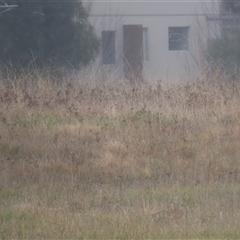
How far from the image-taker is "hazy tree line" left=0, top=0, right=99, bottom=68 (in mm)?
21859

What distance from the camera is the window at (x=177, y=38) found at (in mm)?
30281

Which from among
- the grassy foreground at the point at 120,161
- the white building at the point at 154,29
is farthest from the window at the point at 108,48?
the grassy foreground at the point at 120,161

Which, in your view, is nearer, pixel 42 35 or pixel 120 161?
pixel 120 161

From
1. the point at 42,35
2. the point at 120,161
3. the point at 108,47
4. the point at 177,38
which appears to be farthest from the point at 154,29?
the point at 120,161

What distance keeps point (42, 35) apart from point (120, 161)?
14821 millimetres

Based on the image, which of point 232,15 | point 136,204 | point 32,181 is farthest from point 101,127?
point 232,15

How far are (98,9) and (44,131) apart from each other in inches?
782

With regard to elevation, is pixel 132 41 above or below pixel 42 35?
below

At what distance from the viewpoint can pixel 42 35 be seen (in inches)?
870

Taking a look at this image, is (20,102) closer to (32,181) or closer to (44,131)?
(44,131)

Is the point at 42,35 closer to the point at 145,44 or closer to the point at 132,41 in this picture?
the point at 132,41

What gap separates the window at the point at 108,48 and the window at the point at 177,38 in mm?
3199

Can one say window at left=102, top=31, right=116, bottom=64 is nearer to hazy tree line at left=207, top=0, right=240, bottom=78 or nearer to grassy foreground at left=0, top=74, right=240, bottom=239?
hazy tree line at left=207, top=0, right=240, bottom=78

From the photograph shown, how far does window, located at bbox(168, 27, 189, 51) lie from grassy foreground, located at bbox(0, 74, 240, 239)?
57.4 feet
